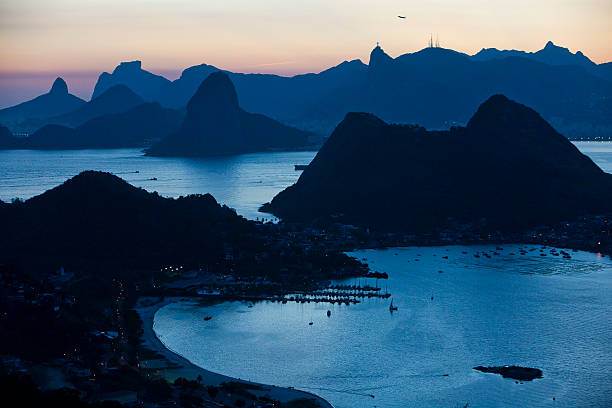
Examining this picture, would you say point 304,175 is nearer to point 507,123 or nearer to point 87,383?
point 507,123

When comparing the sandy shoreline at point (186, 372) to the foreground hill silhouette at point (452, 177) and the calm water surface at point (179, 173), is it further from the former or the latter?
the calm water surface at point (179, 173)

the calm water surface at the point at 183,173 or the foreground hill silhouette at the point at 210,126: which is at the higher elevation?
the foreground hill silhouette at the point at 210,126

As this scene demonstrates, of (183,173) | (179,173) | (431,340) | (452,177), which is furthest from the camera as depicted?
(183,173)

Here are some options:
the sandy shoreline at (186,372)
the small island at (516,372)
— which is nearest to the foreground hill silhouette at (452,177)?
the sandy shoreline at (186,372)

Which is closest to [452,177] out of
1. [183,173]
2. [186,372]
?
[186,372]

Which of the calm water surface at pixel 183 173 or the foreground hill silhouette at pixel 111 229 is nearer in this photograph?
the foreground hill silhouette at pixel 111 229

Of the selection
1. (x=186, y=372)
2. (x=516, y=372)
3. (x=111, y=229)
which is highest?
(x=111, y=229)

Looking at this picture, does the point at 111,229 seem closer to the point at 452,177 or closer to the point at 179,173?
the point at 452,177
